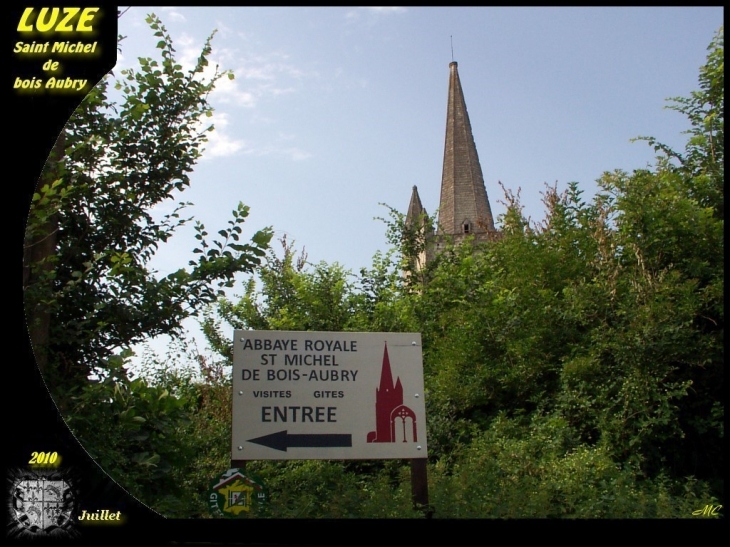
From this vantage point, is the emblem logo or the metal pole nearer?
the emblem logo

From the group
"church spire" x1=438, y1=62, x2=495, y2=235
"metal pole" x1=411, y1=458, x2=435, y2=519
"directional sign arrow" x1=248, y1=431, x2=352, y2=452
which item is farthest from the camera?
"church spire" x1=438, y1=62, x2=495, y2=235

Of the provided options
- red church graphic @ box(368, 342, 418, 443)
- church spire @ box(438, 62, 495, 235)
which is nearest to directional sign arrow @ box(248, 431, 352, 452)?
red church graphic @ box(368, 342, 418, 443)

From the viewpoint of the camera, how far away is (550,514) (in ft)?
19.4

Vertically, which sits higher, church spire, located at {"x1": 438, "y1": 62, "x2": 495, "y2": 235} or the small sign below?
church spire, located at {"x1": 438, "y1": 62, "x2": 495, "y2": 235}

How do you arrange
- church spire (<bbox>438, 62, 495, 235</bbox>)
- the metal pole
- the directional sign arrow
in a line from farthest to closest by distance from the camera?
church spire (<bbox>438, 62, 495, 235</bbox>) → the metal pole → the directional sign arrow

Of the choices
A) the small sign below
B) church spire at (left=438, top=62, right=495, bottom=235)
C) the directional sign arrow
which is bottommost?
the small sign below

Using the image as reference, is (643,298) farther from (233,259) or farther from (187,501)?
(187,501)

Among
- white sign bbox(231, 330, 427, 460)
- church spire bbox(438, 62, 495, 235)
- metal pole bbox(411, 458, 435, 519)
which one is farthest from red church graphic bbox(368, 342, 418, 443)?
church spire bbox(438, 62, 495, 235)

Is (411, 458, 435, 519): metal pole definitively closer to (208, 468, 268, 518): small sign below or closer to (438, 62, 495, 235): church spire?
(208, 468, 268, 518): small sign below

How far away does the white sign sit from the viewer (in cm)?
539

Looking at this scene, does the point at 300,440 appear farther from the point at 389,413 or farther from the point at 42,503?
the point at 42,503

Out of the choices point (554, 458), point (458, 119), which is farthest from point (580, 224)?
point (458, 119)

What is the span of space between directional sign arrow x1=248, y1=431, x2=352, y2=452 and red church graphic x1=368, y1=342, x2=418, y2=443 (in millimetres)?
228
